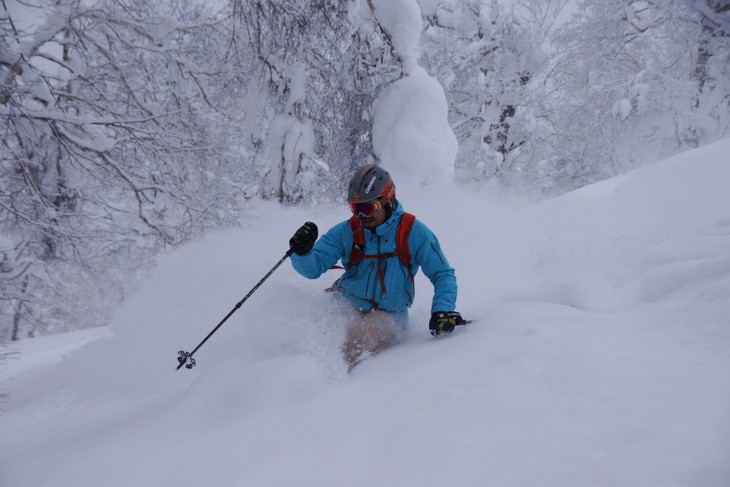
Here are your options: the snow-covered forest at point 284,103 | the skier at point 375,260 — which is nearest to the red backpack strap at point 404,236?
the skier at point 375,260

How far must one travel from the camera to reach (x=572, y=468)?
1.19 meters

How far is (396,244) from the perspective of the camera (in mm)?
3279

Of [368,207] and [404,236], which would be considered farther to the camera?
[404,236]

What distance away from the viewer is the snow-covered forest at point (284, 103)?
194 inches

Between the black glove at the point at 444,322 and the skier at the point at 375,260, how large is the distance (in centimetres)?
12

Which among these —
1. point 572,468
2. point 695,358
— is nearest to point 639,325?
point 695,358

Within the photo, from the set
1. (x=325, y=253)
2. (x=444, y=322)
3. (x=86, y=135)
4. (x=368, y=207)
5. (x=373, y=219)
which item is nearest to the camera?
(x=444, y=322)

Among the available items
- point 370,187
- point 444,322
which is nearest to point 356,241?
point 370,187

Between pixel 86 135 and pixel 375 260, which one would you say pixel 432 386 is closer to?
pixel 375 260

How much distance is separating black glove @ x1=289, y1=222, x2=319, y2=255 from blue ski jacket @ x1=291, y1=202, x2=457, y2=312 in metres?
0.09

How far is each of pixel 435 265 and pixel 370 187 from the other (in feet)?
2.70

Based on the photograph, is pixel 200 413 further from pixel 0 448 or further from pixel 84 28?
pixel 84 28

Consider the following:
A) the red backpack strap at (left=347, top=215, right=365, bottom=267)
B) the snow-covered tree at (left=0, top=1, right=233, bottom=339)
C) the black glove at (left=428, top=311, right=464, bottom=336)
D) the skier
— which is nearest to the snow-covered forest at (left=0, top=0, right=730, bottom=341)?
the snow-covered tree at (left=0, top=1, right=233, bottom=339)

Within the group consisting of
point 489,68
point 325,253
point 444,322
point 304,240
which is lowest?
point 444,322
